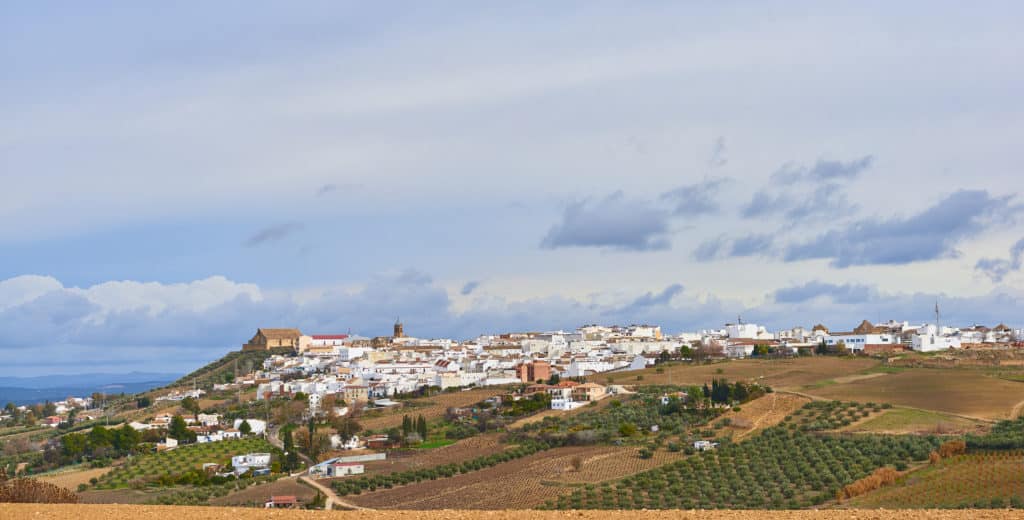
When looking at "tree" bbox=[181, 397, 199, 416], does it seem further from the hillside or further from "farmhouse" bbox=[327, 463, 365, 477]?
"farmhouse" bbox=[327, 463, 365, 477]

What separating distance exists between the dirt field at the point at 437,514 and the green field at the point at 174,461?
111ft

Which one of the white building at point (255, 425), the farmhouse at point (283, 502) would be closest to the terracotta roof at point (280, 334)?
the white building at point (255, 425)

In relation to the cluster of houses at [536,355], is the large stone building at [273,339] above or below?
above

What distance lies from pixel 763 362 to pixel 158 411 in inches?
1963

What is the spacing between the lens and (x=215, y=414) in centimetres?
8131

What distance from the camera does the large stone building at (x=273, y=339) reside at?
133 m

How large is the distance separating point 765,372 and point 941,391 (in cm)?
1717

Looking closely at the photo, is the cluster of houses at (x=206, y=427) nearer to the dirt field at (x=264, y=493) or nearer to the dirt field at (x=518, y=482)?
the dirt field at (x=264, y=493)

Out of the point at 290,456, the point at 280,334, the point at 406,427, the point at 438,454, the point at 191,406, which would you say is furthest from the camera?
the point at 280,334

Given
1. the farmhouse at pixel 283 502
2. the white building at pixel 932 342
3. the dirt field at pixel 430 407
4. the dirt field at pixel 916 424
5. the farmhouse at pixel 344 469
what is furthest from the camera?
the white building at pixel 932 342

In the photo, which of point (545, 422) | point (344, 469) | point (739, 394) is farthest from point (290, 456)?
point (739, 394)

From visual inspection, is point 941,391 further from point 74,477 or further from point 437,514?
point 437,514

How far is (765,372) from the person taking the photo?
7319 cm

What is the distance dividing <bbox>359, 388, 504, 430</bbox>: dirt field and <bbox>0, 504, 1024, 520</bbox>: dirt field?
4818 cm
